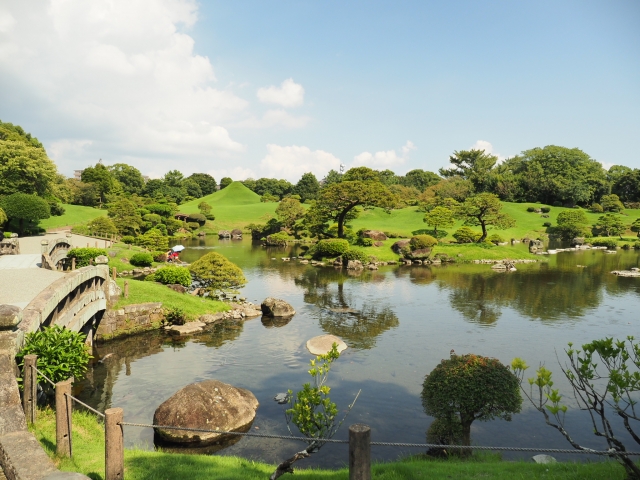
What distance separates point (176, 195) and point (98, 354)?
108m

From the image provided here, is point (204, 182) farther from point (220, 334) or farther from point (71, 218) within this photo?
point (220, 334)

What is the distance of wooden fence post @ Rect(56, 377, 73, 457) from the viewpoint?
813cm

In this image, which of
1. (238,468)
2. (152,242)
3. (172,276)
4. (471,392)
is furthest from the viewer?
(152,242)

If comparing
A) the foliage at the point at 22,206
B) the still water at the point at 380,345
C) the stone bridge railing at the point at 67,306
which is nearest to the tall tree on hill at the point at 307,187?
the foliage at the point at 22,206

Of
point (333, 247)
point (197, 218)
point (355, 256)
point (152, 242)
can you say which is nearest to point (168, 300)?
point (152, 242)

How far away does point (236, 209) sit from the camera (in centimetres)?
11400

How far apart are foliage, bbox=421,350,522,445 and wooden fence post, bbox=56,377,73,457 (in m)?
8.62

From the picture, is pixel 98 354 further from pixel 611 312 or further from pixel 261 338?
pixel 611 312

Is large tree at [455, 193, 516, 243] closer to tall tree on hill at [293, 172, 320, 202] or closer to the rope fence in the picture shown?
the rope fence

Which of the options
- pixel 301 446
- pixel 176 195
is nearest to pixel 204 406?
pixel 301 446

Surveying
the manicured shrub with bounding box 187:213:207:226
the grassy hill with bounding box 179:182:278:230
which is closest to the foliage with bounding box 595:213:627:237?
the grassy hill with bounding box 179:182:278:230

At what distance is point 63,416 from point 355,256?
1814 inches

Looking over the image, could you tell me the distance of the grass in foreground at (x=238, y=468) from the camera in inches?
348

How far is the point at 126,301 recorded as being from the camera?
2438 cm
